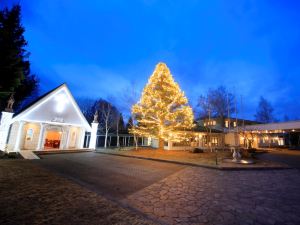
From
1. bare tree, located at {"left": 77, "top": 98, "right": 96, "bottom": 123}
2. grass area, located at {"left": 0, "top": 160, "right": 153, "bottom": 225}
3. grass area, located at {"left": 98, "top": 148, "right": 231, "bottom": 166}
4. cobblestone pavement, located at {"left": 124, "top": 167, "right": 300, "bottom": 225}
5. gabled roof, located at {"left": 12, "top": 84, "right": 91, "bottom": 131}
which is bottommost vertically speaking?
grass area, located at {"left": 0, "top": 160, "right": 153, "bottom": 225}

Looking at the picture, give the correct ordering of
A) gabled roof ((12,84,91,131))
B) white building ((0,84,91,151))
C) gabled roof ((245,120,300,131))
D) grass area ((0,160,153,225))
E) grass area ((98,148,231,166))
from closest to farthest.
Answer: grass area ((0,160,153,225)) → grass area ((98,148,231,166)) → white building ((0,84,91,151)) → gabled roof ((12,84,91,131)) → gabled roof ((245,120,300,131))

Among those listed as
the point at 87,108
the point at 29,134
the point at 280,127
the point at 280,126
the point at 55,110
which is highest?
the point at 87,108

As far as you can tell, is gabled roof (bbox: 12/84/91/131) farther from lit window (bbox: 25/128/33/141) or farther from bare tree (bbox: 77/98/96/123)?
bare tree (bbox: 77/98/96/123)

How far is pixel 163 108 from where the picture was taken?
19.3 metres

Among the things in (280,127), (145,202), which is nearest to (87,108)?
(280,127)

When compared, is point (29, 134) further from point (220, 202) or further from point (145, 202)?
point (220, 202)

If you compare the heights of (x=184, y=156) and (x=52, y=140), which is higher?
(x=52, y=140)

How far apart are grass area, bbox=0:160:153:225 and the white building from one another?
1257 cm

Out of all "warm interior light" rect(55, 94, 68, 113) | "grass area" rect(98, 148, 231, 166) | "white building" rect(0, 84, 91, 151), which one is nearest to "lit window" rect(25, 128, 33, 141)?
"white building" rect(0, 84, 91, 151)

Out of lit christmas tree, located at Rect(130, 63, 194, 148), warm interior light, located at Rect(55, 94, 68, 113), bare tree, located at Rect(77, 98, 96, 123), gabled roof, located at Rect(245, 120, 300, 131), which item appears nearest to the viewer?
warm interior light, located at Rect(55, 94, 68, 113)

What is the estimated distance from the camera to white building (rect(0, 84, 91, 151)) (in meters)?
16.2

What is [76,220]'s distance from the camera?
12.1ft

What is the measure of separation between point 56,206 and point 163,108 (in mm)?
15780

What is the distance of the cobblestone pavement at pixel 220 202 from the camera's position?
399 cm
